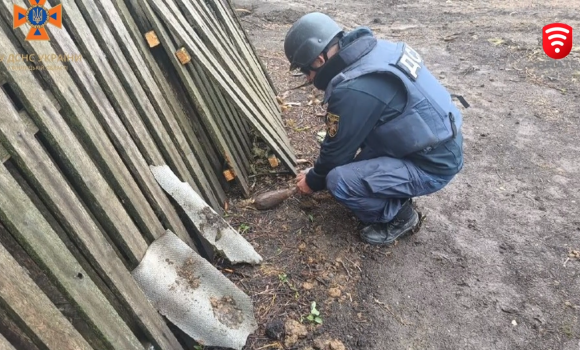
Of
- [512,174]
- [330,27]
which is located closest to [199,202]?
[330,27]

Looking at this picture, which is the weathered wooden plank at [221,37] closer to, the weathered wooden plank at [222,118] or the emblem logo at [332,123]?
the weathered wooden plank at [222,118]

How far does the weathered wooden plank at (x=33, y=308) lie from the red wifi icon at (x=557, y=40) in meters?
7.41

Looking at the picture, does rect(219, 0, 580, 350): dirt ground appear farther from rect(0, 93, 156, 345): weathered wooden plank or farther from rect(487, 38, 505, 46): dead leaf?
rect(487, 38, 505, 46): dead leaf

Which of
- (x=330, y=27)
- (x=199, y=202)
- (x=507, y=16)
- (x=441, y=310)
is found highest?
(x=330, y=27)

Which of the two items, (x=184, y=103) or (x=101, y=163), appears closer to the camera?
(x=101, y=163)

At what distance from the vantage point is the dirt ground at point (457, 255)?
108 inches

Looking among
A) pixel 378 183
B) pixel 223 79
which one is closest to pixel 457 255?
pixel 378 183

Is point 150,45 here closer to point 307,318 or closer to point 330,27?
point 330,27

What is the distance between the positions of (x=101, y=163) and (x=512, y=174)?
3.74 m

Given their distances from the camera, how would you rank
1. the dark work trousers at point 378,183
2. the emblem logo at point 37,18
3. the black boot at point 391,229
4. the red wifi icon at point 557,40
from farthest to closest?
the red wifi icon at point 557,40 < the black boot at point 391,229 < the dark work trousers at point 378,183 < the emblem logo at point 37,18

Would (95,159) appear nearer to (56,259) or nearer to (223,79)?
(56,259)

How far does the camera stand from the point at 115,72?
261 centimetres

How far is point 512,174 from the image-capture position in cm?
433

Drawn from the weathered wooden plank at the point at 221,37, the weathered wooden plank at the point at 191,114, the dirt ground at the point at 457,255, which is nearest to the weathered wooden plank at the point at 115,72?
the weathered wooden plank at the point at 191,114
